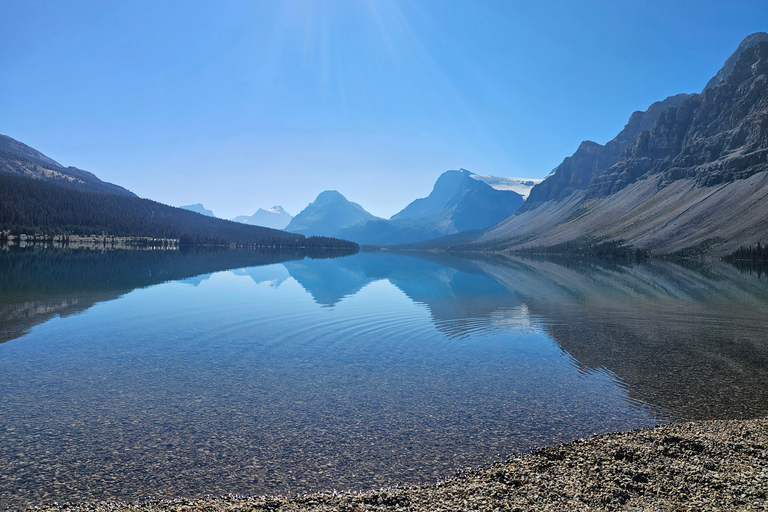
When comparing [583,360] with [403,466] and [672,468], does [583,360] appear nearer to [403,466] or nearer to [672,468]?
[672,468]

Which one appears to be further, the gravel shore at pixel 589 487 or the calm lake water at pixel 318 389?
the calm lake water at pixel 318 389

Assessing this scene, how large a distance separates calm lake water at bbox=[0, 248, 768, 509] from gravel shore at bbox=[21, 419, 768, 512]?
999mm

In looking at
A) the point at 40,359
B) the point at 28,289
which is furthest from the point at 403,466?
the point at 28,289

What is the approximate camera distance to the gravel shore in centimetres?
995

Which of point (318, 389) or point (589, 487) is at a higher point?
point (589, 487)

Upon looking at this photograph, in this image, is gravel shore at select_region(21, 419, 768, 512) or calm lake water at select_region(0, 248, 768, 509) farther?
calm lake water at select_region(0, 248, 768, 509)

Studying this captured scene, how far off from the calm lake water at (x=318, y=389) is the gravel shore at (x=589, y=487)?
1.00 metres

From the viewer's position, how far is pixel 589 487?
10711mm

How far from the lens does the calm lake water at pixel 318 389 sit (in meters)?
12.5

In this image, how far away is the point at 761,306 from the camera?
49969mm

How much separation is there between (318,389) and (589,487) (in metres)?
12.2

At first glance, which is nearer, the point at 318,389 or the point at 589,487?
the point at 589,487

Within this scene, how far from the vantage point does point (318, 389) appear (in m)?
19.6

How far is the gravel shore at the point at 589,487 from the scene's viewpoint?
995 centimetres
